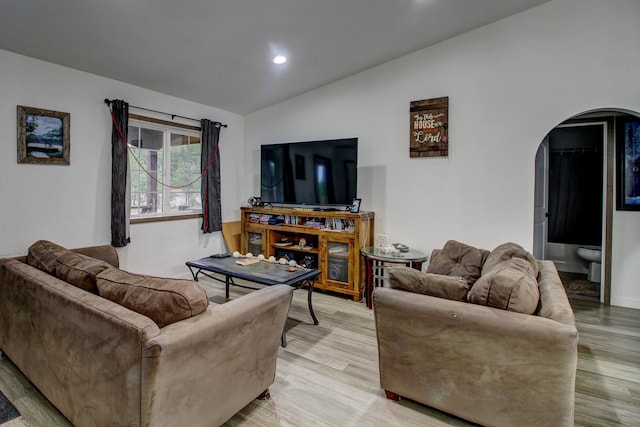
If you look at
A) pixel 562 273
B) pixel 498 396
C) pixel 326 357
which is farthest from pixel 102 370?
pixel 562 273

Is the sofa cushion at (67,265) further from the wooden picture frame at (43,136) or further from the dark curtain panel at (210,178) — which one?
the dark curtain panel at (210,178)

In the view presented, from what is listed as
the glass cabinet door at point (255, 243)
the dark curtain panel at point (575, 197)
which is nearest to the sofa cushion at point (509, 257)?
the glass cabinet door at point (255, 243)

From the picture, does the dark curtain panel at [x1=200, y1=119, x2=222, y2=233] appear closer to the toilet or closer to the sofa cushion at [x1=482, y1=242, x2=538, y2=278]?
the sofa cushion at [x1=482, y1=242, x2=538, y2=278]

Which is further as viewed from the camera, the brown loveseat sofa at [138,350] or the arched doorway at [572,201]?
the arched doorway at [572,201]

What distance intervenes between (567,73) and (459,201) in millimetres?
1544

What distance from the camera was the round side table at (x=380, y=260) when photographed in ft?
10.8

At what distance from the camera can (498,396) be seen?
159 centimetres

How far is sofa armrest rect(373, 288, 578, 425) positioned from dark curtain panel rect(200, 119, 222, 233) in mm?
3311

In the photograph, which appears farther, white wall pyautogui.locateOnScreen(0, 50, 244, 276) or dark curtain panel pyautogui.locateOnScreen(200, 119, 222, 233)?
dark curtain panel pyautogui.locateOnScreen(200, 119, 222, 233)

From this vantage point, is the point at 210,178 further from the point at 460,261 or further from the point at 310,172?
the point at 460,261

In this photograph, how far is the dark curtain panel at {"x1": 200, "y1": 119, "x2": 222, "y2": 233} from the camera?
4508 mm

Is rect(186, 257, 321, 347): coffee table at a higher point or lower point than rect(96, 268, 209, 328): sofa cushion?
lower

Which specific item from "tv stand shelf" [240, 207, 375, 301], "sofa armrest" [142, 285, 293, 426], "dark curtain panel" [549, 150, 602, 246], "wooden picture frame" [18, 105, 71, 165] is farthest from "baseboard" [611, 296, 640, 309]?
"wooden picture frame" [18, 105, 71, 165]

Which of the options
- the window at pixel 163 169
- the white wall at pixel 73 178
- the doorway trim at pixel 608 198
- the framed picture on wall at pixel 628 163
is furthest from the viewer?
the window at pixel 163 169
